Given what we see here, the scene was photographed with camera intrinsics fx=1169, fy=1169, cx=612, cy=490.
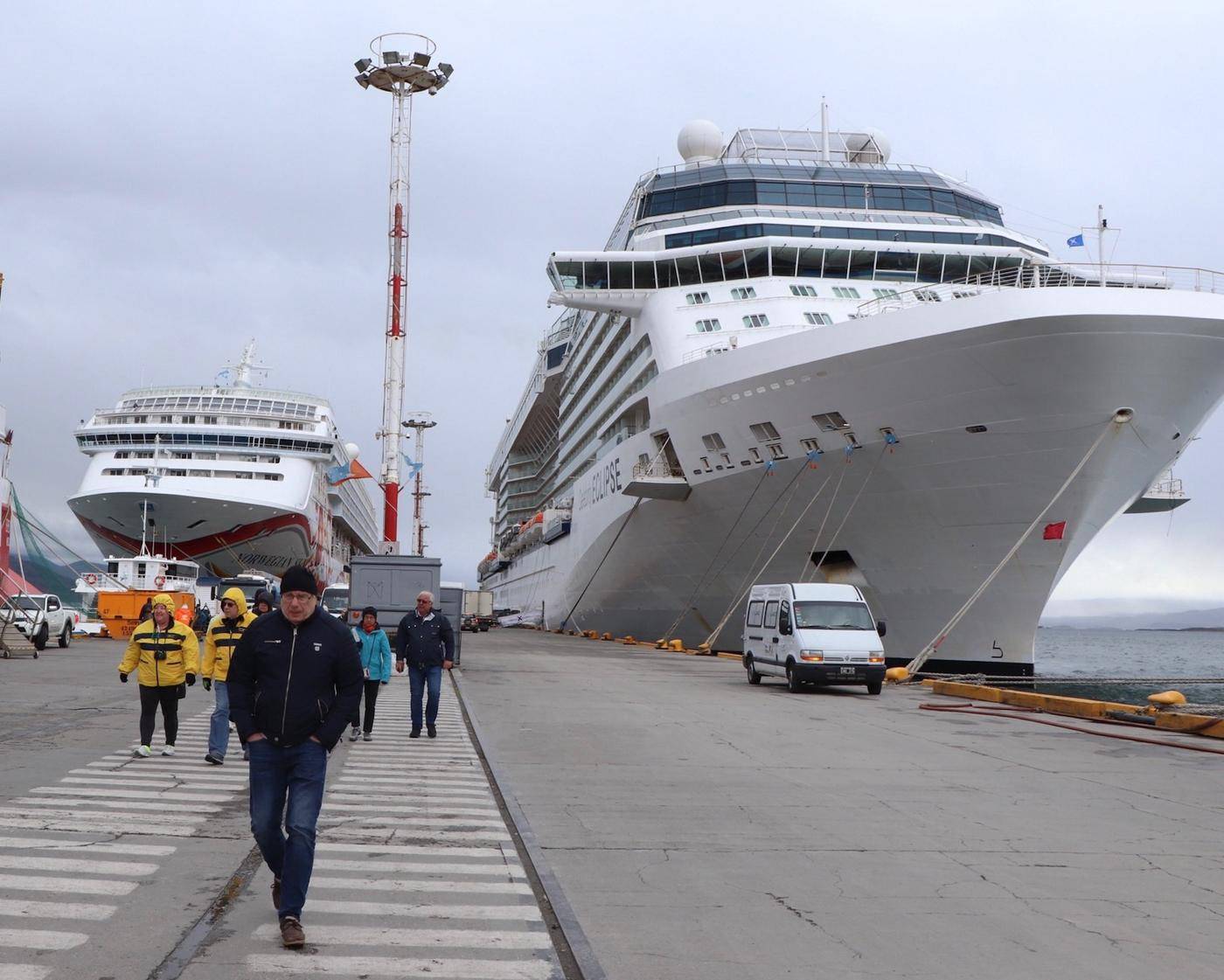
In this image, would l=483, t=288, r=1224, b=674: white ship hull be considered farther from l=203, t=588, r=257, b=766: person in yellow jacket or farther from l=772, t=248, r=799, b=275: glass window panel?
l=203, t=588, r=257, b=766: person in yellow jacket

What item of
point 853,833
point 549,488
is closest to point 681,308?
point 853,833

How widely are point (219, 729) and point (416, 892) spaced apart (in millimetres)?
4957

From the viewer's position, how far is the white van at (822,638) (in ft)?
62.4

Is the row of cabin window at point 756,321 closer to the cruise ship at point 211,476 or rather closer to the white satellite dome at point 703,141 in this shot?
the white satellite dome at point 703,141

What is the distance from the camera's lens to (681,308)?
29234mm

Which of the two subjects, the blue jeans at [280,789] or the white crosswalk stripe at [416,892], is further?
the blue jeans at [280,789]

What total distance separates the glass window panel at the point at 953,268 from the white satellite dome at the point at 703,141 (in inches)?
445

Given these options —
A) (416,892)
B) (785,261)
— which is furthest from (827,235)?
(416,892)

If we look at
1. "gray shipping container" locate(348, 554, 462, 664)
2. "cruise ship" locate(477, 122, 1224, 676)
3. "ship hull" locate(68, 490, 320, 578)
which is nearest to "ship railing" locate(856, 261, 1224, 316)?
"cruise ship" locate(477, 122, 1224, 676)

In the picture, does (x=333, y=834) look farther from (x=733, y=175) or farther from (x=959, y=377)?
(x=733, y=175)

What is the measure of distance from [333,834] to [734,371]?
18106mm

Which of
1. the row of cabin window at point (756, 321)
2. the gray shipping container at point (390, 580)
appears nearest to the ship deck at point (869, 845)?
the gray shipping container at point (390, 580)

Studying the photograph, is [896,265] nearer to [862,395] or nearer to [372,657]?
[862,395]

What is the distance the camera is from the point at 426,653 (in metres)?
12.1
